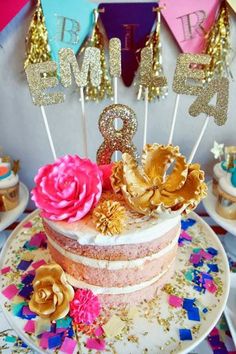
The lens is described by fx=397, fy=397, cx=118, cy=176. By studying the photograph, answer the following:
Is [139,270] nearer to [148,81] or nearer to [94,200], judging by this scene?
[94,200]

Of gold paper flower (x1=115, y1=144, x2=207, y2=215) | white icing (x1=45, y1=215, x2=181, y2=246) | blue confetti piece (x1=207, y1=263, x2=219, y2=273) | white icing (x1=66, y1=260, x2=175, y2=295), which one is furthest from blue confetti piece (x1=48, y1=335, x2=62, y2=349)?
blue confetti piece (x1=207, y1=263, x2=219, y2=273)

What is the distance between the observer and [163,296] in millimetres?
1011

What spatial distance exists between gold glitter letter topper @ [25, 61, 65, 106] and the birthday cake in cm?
19

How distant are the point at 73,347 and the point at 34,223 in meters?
0.47

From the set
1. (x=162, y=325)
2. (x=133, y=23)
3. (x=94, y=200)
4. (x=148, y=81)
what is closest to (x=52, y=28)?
(x=133, y=23)

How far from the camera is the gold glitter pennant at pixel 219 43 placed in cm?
132

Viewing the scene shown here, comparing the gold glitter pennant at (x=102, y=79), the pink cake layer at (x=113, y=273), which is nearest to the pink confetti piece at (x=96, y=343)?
the pink cake layer at (x=113, y=273)

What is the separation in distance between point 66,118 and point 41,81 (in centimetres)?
56

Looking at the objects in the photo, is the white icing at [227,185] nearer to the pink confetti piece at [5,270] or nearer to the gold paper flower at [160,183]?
the gold paper flower at [160,183]

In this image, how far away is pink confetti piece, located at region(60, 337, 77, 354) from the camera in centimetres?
87

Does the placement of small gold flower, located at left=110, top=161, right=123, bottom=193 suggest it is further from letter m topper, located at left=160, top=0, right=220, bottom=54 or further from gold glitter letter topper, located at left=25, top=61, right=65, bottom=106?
letter m topper, located at left=160, top=0, right=220, bottom=54

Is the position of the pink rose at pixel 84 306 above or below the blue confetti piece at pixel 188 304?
above

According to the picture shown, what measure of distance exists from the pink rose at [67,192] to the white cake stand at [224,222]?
60 cm

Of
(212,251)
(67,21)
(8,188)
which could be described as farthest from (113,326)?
(67,21)
